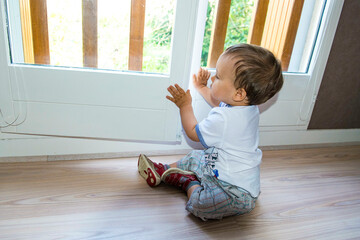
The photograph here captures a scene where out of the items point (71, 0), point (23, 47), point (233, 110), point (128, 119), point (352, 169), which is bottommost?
point (352, 169)

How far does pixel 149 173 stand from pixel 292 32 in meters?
0.97

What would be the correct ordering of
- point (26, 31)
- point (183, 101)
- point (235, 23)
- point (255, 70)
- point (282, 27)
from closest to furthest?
point (255, 70)
point (26, 31)
point (183, 101)
point (235, 23)
point (282, 27)

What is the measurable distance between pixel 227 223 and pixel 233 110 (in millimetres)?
378

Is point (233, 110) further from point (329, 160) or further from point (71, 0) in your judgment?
point (329, 160)

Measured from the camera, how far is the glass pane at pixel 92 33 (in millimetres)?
1011

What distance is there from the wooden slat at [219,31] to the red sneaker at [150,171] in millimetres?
504

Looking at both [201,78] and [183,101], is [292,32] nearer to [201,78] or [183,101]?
[201,78]

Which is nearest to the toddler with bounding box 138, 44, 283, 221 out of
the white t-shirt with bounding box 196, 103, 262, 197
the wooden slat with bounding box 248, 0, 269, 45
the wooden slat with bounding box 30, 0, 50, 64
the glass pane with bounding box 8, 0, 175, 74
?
the white t-shirt with bounding box 196, 103, 262, 197

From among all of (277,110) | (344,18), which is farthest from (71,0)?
(344,18)

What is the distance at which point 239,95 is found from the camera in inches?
36.5

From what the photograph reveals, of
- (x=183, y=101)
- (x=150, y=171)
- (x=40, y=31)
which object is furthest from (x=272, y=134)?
(x=40, y=31)

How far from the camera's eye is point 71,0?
3.29 feet

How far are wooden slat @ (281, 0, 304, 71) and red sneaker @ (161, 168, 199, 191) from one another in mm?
758

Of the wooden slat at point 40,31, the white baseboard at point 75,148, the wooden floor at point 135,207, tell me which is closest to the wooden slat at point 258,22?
the white baseboard at point 75,148
